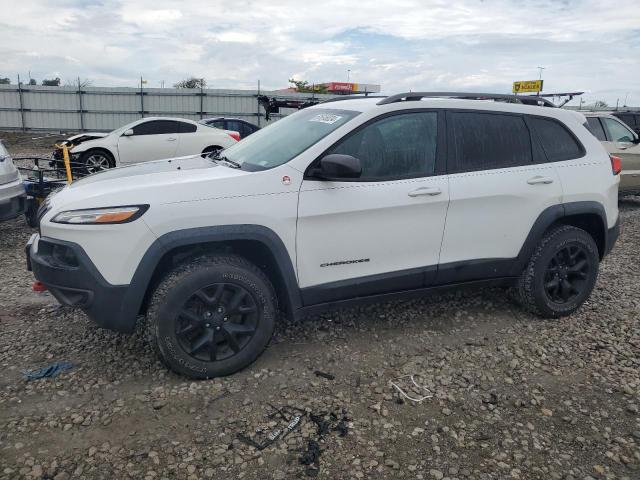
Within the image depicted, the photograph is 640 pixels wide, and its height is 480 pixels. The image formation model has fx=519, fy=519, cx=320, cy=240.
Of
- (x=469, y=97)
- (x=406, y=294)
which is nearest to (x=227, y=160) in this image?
(x=406, y=294)

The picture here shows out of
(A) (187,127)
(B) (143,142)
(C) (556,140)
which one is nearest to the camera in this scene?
(C) (556,140)

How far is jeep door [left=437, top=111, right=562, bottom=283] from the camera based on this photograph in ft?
12.5

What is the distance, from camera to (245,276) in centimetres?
321

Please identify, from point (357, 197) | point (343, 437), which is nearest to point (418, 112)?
point (357, 197)

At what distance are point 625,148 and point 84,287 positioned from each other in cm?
971

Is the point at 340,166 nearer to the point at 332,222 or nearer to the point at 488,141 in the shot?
the point at 332,222

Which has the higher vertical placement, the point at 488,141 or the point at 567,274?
the point at 488,141

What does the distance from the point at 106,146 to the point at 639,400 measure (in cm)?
1198

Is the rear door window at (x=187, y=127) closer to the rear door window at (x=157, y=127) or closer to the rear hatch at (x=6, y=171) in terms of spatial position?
the rear door window at (x=157, y=127)

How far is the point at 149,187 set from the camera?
3.10m

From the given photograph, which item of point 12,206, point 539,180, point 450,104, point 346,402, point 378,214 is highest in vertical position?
point 450,104

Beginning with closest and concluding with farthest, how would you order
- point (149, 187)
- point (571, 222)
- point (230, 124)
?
point (149, 187) → point (571, 222) → point (230, 124)

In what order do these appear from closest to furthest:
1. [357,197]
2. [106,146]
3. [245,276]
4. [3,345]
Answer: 1. [245,276]
2. [357,197]
3. [3,345]
4. [106,146]

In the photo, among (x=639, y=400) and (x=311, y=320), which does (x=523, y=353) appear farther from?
(x=311, y=320)
